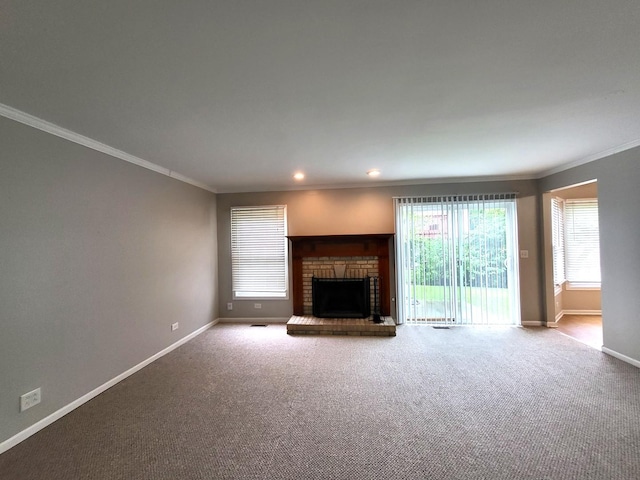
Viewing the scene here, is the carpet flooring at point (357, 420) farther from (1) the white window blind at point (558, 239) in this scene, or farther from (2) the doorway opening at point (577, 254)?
(2) the doorway opening at point (577, 254)

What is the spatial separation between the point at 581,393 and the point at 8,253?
4.90m

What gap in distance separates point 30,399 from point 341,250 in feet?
12.6

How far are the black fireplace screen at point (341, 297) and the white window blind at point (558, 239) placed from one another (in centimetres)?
310

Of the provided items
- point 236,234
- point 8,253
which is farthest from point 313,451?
point 236,234

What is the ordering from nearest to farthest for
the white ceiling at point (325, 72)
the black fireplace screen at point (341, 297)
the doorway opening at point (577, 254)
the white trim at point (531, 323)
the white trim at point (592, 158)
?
the white ceiling at point (325, 72) < the white trim at point (592, 158) < the white trim at point (531, 323) < the black fireplace screen at point (341, 297) < the doorway opening at point (577, 254)

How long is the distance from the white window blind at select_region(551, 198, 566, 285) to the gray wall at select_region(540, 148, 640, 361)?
1137 mm

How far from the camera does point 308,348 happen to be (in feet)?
12.0

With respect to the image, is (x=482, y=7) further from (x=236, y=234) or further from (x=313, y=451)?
(x=236, y=234)

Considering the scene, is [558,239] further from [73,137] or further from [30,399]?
[30,399]

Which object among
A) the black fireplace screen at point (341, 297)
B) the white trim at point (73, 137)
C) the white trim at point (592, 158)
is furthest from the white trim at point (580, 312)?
the white trim at point (73, 137)

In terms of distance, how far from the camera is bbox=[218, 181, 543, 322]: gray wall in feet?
14.4

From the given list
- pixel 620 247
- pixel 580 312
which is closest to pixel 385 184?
pixel 620 247

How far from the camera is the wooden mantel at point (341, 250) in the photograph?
457cm

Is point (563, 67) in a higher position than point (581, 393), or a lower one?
higher
